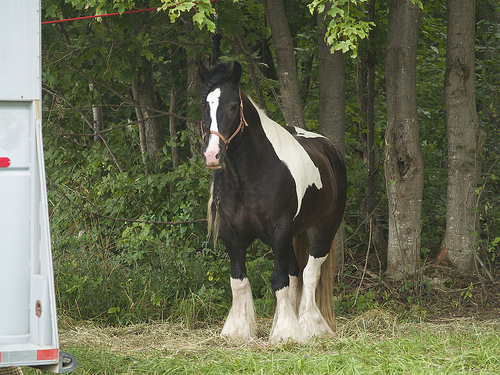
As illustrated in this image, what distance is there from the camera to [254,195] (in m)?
5.25

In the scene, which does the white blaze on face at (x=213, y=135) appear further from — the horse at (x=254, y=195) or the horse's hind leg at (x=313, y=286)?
the horse's hind leg at (x=313, y=286)

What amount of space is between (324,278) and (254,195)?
4.66ft

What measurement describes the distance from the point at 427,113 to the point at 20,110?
22.0ft

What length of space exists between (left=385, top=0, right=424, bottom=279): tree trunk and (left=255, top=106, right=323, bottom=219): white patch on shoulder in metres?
1.80

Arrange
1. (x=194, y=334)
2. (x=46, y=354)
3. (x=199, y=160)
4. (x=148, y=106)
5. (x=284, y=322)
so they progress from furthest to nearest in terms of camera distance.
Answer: (x=148, y=106), (x=199, y=160), (x=194, y=334), (x=284, y=322), (x=46, y=354)

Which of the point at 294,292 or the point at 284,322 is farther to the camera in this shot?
the point at 294,292

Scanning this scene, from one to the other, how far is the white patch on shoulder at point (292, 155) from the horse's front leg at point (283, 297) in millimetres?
342

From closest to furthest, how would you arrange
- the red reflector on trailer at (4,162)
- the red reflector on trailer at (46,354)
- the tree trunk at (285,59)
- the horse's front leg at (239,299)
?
1. the red reflector on trailer at (46,354)
2. the red reflector on trailer at (4,162)
3. the horse's front leg at (239,299)
4. the tree trunk at (285,59)

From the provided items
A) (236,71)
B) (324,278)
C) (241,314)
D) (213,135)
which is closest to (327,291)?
(324,278)

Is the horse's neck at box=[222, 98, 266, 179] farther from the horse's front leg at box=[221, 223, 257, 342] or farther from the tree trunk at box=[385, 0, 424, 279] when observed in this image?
the tree trunk at box=[385, 0, 424, 279]

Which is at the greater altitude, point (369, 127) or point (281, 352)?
point (369, 127)

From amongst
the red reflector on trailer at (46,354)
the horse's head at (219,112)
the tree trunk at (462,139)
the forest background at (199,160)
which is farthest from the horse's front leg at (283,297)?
the tree trunk at (462,139)

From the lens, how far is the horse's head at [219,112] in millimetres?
4703

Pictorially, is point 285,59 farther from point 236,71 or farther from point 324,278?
point 324,278
